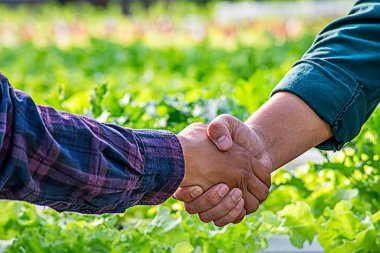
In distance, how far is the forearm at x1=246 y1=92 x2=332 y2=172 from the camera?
90.5 inches

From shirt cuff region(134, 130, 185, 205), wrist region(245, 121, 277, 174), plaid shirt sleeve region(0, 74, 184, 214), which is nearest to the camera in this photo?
plaid shirt sleeve region(0, 74, 184, 214)

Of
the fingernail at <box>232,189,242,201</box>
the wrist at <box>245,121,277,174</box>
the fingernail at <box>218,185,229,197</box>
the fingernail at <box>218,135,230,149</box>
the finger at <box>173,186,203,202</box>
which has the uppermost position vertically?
the fingernail at <box>218,135,230,149</box>

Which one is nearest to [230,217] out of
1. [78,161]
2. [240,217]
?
[240,217]

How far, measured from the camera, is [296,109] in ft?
7.54

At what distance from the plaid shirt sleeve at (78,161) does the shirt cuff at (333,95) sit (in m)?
0.40

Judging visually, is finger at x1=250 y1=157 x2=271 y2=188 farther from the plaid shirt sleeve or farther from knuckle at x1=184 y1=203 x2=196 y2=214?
the plaid shirt sleeve

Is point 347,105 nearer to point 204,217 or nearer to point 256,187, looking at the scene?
point 256,187

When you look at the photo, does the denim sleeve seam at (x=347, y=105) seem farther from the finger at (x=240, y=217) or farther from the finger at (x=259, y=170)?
the finger at (x=240, y=217)

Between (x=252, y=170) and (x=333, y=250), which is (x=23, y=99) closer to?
(x=252, y=170)

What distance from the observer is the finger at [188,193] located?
7.35 feet

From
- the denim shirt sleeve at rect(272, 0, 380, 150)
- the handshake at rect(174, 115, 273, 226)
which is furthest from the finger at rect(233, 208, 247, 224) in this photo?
the denim shirt sleeve at rect(272, 0, 380, 150)

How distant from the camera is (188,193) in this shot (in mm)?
2254

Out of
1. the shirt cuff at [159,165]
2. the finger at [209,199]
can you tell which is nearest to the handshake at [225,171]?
the finger at [209,199]

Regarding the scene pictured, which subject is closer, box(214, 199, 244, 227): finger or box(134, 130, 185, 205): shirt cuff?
box(134, 130, 185, 205): shirt cuff
